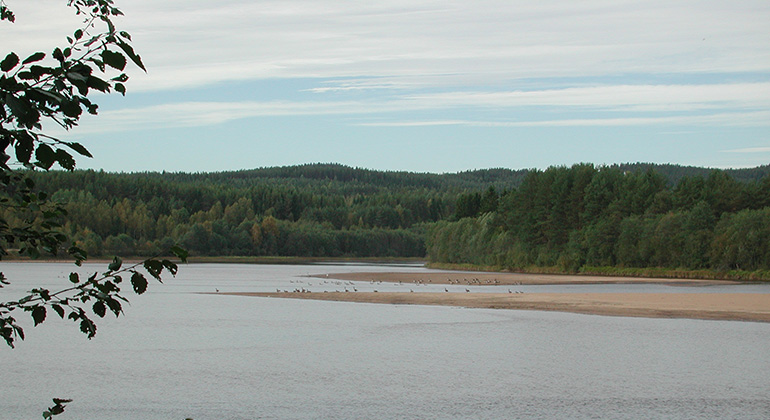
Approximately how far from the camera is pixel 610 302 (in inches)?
1829

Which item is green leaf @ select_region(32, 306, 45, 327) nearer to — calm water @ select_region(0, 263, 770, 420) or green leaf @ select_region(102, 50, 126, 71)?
green leaf @ select_region(102, 50, 126, 71)

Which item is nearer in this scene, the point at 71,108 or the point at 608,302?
the point at 71,108

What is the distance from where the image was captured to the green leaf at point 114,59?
3385 mm

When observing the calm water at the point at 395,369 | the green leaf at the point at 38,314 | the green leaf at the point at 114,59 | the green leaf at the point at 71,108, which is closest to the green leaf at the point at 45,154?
the green leaf at the point at 71,108

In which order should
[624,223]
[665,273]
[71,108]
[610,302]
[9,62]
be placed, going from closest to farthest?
[9,62] → [71,108] → [610,302] → [665,273] → [624,223]

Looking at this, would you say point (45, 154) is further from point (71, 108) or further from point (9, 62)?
point (9, 62)

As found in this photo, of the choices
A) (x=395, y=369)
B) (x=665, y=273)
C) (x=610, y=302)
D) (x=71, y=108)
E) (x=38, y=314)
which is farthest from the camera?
(x=665, y=273)

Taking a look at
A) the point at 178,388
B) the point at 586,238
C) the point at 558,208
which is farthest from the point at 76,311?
the point at 558,208

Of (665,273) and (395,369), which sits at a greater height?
(665,273)

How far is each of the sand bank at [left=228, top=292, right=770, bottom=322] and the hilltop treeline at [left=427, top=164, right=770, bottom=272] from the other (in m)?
26.4

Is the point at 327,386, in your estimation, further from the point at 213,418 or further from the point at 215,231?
the point at 215,231

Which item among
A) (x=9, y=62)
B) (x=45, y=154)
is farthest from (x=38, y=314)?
(x=9, y=62)

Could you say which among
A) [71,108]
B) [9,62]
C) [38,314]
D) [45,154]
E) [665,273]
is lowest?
[665,273]

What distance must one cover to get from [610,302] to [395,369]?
25.0 m
